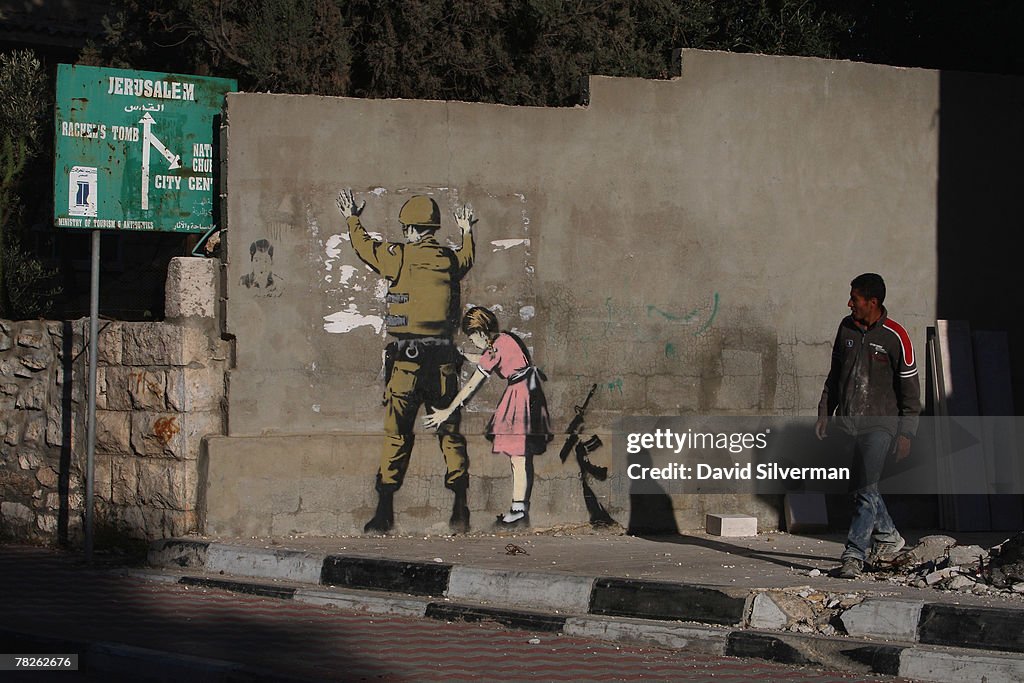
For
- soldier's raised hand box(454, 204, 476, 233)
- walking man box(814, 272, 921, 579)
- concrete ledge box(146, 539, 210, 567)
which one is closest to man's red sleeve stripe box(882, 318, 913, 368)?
walking man box(814, 272, 921, 579)

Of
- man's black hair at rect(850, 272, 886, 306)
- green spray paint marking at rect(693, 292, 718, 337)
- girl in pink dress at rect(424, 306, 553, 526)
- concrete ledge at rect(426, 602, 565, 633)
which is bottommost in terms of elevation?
concrete ledge at rect(426, 602, 565, 633)

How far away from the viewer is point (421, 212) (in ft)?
30.5

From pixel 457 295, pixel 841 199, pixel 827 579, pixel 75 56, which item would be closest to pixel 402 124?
pixel 457 295

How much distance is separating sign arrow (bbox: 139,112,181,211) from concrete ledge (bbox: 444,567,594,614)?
12.6ft

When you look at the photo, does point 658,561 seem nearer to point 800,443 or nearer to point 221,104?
point 800,443

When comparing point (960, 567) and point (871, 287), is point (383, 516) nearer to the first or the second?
point (871, 287)

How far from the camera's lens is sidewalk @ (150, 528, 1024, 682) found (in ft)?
19.1

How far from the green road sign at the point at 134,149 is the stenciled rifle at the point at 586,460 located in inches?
124

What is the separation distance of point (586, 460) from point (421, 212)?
224 centimetres

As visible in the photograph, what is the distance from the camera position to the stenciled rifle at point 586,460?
9484mm

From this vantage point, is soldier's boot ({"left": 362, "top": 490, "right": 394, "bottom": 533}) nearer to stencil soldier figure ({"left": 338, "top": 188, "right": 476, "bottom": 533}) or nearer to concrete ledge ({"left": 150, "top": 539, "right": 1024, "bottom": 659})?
stencil soldier figure ({"left": 338, "top": 188, "right": 476, "bottom": 533})

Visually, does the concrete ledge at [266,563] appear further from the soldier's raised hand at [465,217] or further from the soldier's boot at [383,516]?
the soldier's raised hand at [465,217]

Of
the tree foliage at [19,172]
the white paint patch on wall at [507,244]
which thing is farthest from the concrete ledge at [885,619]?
the tree foliage at [19,172]

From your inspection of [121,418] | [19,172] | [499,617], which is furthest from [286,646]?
[19,172]
